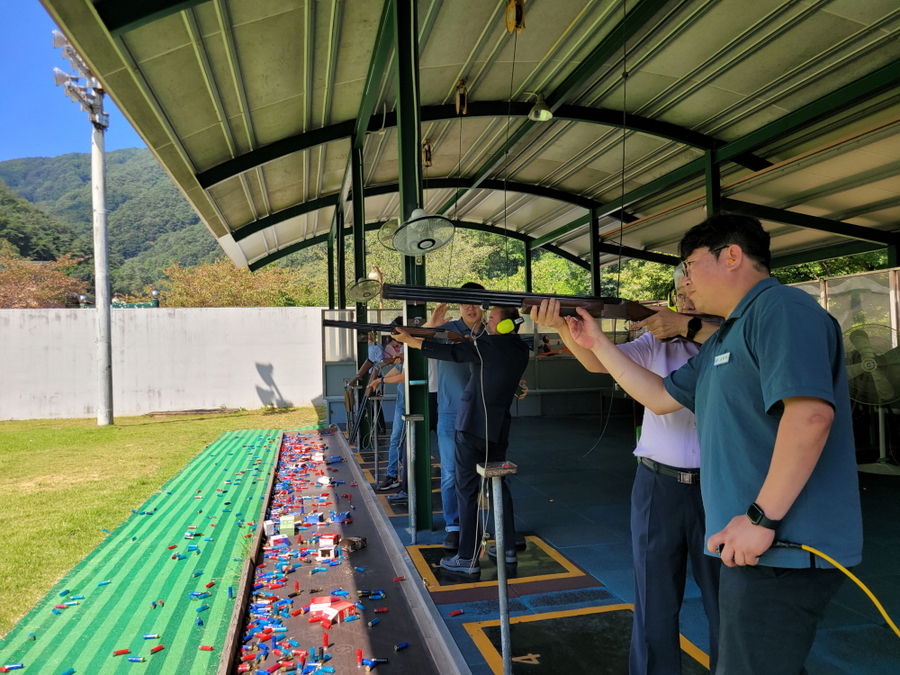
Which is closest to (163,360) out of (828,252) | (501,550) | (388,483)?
(388,483)

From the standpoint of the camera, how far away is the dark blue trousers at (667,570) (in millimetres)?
2416

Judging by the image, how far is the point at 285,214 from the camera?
12234 mm

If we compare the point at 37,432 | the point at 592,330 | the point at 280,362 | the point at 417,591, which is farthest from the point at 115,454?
the point at 592,330

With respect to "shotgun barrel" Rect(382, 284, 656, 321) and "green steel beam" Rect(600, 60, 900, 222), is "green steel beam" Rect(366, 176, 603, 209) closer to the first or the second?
"green steel beam" Rect(600, 60, 900, 222)

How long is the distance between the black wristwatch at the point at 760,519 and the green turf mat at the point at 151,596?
3045 mm

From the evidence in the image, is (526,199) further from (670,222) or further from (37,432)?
(37,432)

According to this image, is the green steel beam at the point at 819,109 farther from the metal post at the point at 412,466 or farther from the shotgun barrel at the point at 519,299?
the metal post at the point at 412,466

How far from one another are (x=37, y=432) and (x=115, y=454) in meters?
4.39

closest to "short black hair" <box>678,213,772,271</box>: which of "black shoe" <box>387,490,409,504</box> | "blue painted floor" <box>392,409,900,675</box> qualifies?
"blue painted floor" <box>392,409,900,675</box>

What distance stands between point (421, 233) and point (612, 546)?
3.00m

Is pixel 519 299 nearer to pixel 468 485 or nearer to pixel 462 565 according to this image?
pixel 468 485

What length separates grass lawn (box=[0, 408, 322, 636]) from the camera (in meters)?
4.96

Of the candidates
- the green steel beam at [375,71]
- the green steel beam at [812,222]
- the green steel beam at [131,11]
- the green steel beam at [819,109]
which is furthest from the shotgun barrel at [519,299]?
the green steel beam at [812,222]

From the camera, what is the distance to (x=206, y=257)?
58.8 m
